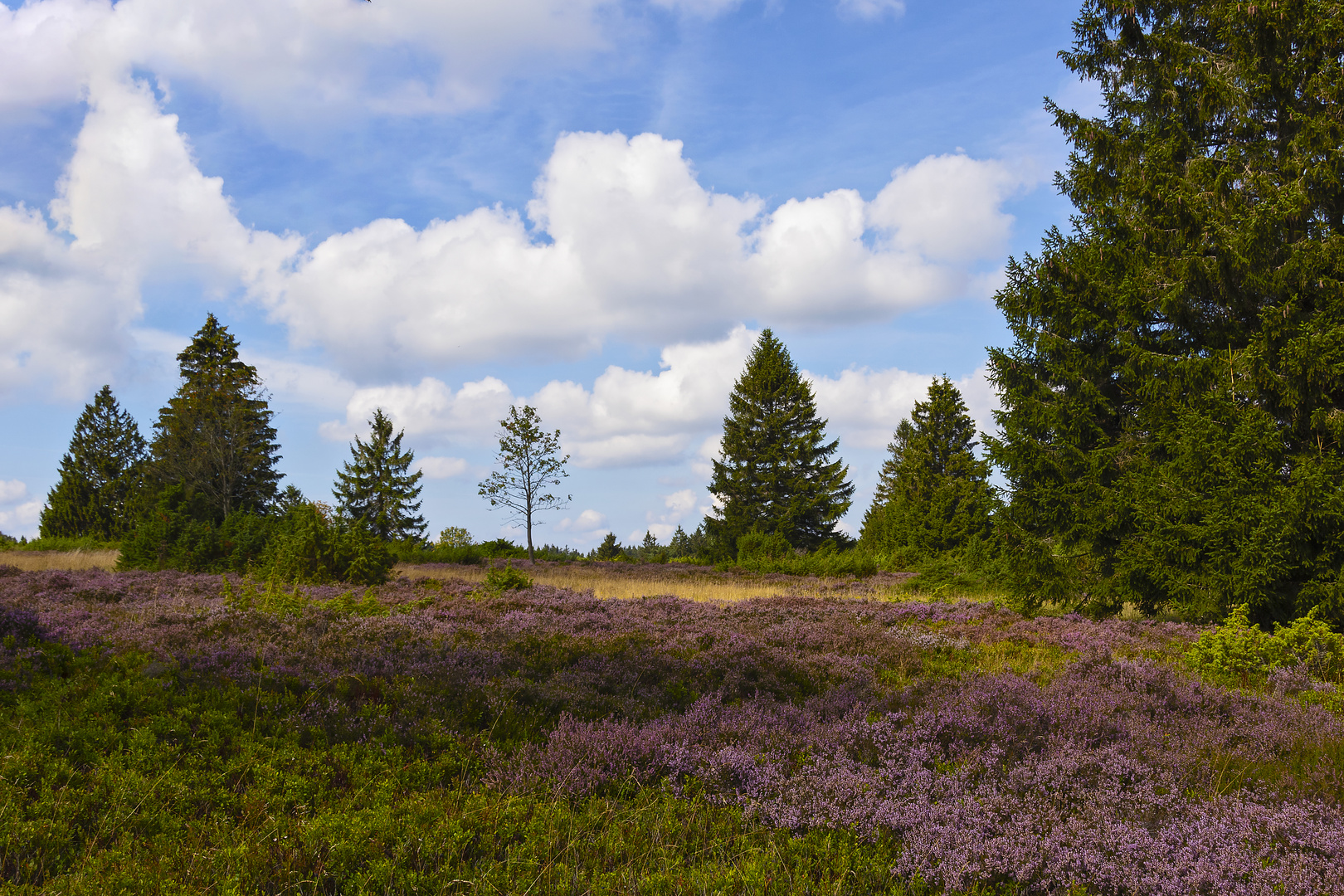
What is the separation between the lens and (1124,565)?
478 inches

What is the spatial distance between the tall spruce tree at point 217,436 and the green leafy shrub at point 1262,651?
108 ft

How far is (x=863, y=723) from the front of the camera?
5.54 meters

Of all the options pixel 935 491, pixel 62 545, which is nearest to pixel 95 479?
pixel 62 545

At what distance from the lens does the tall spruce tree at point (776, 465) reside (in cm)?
3900

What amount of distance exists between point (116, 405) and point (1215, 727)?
6233cm

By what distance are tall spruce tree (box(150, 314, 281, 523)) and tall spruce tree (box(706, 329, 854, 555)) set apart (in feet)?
80.2

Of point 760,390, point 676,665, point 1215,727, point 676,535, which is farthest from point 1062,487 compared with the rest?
point 676,535

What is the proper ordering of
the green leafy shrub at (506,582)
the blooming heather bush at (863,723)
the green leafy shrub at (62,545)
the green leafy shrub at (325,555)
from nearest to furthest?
the blooming heather bush at (863,723), the green leafy shrub at (506,582), the green leafy shrub at (325,555), the green leafy shrub at (62,545)

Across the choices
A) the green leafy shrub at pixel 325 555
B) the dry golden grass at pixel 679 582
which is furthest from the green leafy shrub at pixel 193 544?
the dry golden grass at pixel 679 582

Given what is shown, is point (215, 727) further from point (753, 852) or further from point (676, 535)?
point (676, 535)

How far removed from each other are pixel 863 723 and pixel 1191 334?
11851mm

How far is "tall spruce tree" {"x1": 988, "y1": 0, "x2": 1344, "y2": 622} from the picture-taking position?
1043cm

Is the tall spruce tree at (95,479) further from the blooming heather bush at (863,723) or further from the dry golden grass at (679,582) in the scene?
the blooming heather bush at (863,723)

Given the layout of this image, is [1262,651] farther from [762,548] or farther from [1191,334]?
[762,548]
